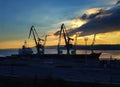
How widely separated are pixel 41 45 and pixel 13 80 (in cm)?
11473

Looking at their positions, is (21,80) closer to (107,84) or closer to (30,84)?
(30,84)

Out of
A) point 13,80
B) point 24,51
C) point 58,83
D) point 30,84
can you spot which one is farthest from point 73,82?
point 24,51

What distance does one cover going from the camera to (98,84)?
27.5 metres

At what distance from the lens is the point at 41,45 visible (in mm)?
146125

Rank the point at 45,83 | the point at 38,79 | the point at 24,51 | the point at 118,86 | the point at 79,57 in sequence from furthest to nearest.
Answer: the point at 24,51, the point at 79,57, the point at 38,79, the point at 45,83, the point at 118,86

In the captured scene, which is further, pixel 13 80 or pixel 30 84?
pixel 13 80

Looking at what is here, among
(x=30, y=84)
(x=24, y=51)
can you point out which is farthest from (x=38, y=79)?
(x=24, y=51)

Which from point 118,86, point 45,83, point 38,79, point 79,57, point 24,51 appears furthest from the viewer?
point 24,51

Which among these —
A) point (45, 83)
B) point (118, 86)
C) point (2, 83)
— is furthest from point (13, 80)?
point (118, 86)

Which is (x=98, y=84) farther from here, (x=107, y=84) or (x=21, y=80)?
(x=21, y=80)

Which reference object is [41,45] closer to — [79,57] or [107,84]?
[79,57]

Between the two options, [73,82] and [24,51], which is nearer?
[73,82]

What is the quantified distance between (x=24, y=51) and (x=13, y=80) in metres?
113

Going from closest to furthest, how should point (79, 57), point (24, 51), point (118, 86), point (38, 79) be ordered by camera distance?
point (118, 86) < point (38, 79) < point (79, 57) < point (24, 51)
